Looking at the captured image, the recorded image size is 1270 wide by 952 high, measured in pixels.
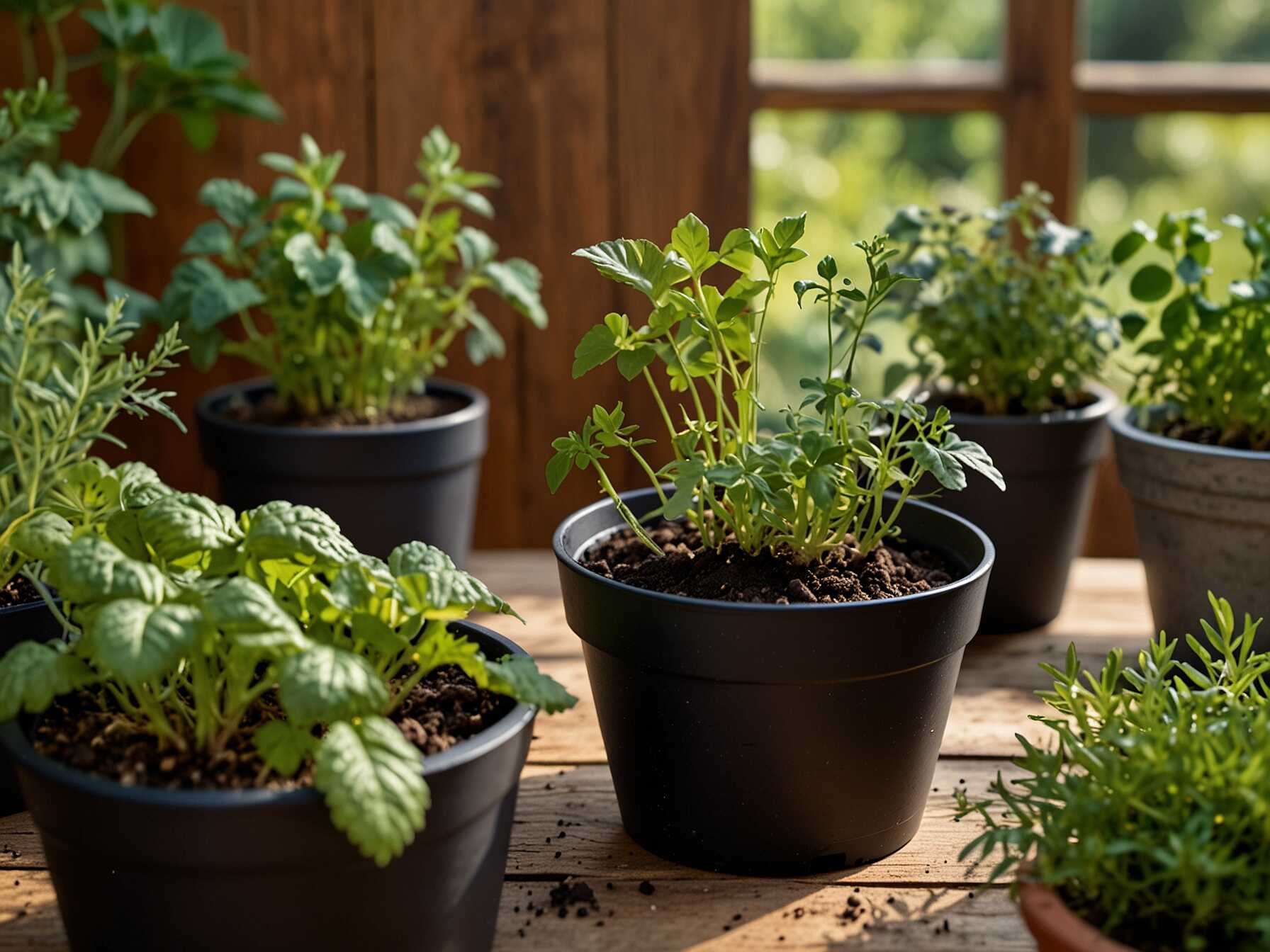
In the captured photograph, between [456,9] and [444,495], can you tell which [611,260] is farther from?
[456,9]

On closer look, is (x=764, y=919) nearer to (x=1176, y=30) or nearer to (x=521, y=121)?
(x=521, y=121)

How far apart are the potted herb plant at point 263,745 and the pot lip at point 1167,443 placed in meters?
0.83

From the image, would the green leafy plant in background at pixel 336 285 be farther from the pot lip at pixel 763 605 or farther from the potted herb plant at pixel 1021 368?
the pot lip at pixel 763 605

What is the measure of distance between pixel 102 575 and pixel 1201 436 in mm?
1240

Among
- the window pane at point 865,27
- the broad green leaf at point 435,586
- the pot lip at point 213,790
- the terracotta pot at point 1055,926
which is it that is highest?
the window pane at point 865,27

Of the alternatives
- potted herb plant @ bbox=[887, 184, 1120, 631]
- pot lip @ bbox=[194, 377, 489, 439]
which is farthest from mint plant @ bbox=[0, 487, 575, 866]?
potted herb plant @ bbox=[887, 184, 1120, 631]

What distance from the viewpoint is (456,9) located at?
2.11 m

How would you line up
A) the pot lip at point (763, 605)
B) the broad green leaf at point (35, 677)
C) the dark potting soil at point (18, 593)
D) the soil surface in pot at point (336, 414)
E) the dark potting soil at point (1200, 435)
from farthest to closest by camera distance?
the soil surface in pot at point (336, 414), the dark potting soil at point (1200, 435), the dark potting soil at point (18, 593), the pot lip at point (763, 605), the broad green leaf at point (35, 677)

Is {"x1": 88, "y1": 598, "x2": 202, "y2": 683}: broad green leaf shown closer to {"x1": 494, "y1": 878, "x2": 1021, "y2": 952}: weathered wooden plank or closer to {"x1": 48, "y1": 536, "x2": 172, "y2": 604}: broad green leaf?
{"x1": 48, "y1": 536, "x2": 172, "y2": 604}: broad green leaf

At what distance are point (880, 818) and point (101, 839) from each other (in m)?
0.63

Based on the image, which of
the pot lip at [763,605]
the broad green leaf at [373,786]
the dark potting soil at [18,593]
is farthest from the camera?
the dark potting soil at [18,593]

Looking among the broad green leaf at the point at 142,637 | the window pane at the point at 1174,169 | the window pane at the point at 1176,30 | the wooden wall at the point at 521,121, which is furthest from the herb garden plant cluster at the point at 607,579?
the window pane at the point at 1176,30

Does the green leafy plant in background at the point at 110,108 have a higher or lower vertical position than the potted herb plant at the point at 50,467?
higher

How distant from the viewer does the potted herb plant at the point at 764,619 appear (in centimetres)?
112
